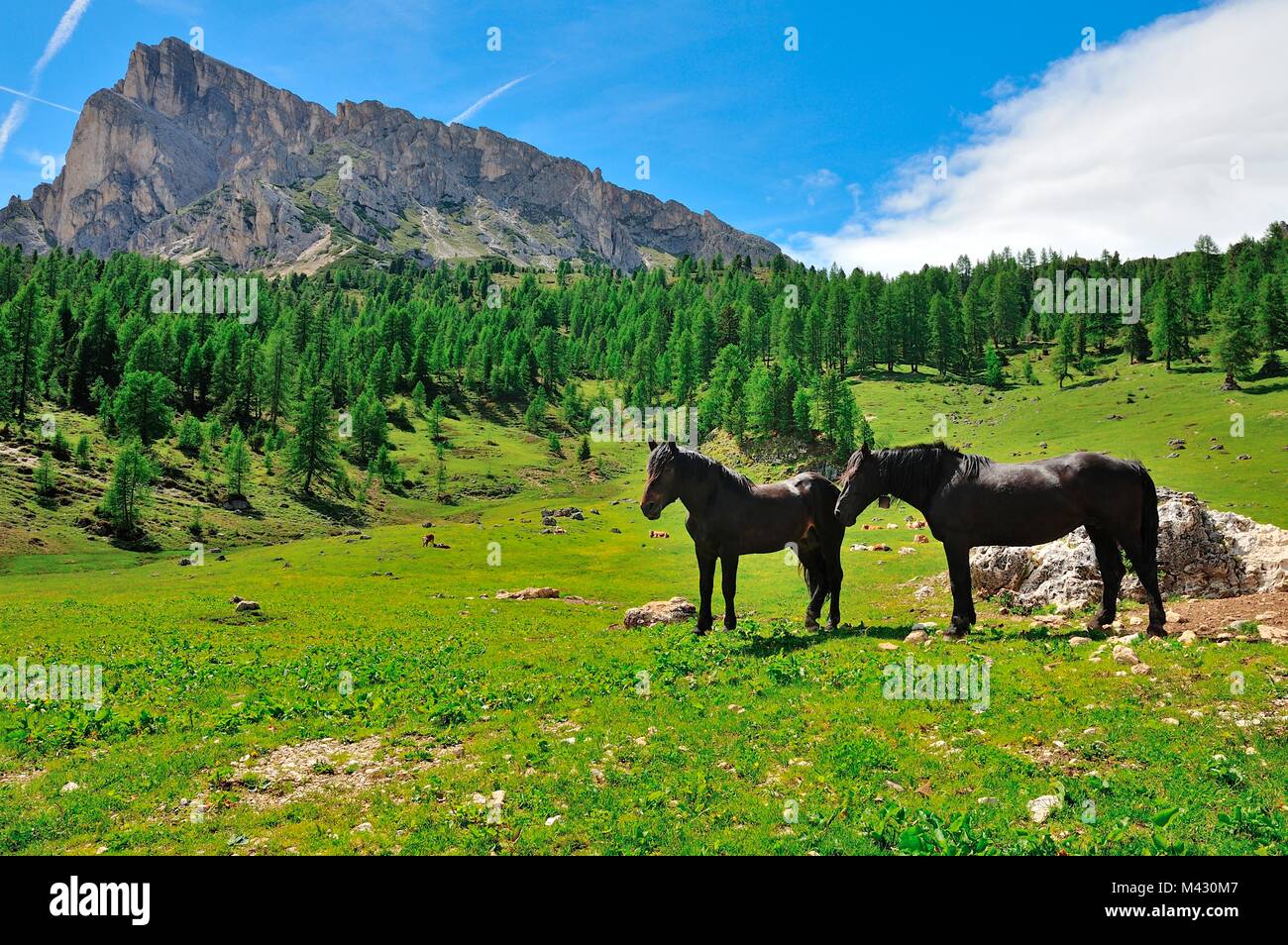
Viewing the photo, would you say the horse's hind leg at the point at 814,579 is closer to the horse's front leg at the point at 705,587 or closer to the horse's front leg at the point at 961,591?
the horse's front leg at the point at 705,587

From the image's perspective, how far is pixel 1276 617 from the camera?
13.9 metres

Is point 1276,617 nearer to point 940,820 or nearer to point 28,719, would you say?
point 940,820

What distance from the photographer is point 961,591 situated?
15.1 m

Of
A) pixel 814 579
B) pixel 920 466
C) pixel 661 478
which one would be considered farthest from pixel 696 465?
pixel 920 466

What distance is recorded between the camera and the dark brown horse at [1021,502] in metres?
13.6

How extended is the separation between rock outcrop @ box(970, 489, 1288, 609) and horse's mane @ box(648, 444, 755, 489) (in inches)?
400

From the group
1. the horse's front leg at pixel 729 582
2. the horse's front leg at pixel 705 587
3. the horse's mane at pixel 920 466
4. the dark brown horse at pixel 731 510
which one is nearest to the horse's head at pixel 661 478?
the dark brown horse at pixel 731 510

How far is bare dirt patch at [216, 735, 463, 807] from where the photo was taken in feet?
30.8

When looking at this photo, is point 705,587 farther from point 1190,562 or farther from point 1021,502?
point 1190,562

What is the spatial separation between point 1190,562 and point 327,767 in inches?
933
